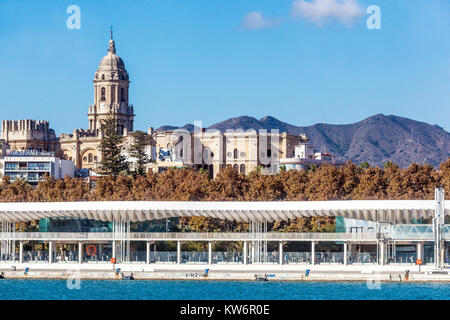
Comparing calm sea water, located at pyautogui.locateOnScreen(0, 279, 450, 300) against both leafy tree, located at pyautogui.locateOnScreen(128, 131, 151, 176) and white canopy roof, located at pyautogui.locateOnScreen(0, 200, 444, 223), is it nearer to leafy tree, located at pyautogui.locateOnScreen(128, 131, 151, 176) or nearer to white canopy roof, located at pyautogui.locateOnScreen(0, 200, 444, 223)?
white canopy roof, located at pyautogui.locateOnScreen(0, 200, 444, 223)

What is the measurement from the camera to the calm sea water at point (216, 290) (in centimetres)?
6191

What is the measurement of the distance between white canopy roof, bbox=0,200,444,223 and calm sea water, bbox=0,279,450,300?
820 centimetres

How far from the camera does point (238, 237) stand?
77.1 metres

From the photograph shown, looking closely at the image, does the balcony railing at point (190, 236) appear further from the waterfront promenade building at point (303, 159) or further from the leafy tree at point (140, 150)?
the waterfront promenade building at point (303, 159)

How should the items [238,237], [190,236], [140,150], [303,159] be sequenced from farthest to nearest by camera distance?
[303,159], [140,150], [190,236], [238,237]

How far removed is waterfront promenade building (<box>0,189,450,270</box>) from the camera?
244 ft

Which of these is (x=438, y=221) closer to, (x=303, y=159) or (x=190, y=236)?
(x=190, y=236)

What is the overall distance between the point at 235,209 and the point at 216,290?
11.7m

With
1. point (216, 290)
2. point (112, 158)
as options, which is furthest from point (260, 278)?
point (112, 158)

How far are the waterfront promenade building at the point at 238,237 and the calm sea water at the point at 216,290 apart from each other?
7.09 meters

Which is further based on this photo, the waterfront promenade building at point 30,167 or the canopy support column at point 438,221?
the waterfront promenade building at point 30,167

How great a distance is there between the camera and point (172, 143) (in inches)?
7077

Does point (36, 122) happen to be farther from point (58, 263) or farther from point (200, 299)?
point (200, 299)

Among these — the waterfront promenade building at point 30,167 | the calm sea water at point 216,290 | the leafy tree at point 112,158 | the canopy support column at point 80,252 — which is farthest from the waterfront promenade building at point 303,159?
the calm sea water at point 216,290
